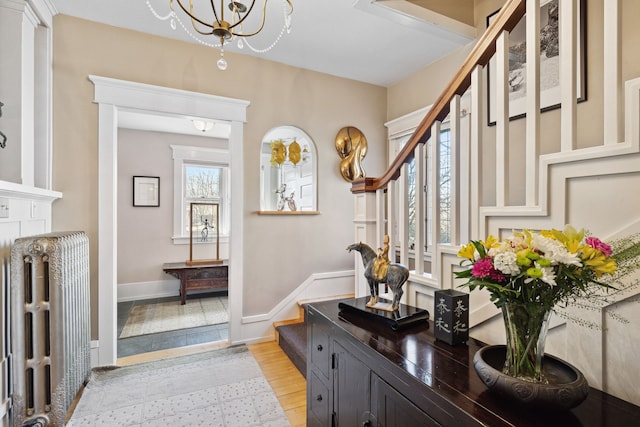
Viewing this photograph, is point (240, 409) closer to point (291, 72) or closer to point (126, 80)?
point (126, 80)

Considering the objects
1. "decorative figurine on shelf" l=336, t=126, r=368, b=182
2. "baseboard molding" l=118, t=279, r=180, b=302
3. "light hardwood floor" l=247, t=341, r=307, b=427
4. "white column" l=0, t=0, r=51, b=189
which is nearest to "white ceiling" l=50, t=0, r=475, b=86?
"white column" l=0, t=0, r=51, b=189

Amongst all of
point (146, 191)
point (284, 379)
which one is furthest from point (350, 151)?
point (146, 191)

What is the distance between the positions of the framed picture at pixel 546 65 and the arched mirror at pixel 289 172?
5.98 ft

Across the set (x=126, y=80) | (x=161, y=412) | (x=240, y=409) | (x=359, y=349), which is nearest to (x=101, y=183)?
(x=126, y=80)

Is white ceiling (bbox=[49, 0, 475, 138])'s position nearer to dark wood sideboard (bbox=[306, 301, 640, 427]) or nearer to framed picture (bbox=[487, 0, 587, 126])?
framed picture (bbox=[487, 0, 587, 126])

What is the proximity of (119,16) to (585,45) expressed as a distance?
3227 millimetres

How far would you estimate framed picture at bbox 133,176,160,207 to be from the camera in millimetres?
4645

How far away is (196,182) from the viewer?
5.09m

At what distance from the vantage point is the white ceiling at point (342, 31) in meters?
2.29

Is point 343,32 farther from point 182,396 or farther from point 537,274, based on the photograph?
point 182,396

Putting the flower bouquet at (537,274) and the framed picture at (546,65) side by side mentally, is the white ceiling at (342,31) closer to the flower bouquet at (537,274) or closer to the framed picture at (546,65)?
the framed picture at (546,65)

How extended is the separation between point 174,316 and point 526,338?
3958 millimetres

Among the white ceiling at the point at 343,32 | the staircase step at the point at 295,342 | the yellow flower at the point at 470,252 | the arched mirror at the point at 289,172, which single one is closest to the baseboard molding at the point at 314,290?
the staircase step at the point at 295,342

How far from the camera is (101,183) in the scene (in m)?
2.50
